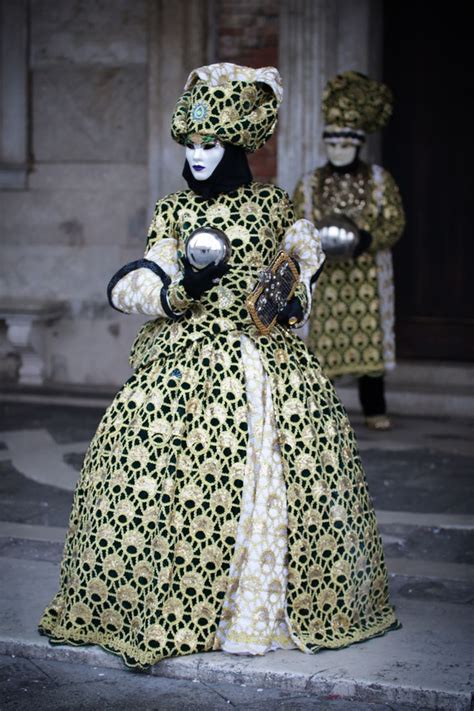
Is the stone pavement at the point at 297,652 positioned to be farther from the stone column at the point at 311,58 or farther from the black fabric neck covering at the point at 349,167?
Result: the stone column at the point at 311,58

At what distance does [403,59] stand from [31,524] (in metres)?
4.58

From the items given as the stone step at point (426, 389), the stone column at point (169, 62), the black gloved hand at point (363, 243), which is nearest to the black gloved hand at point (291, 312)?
the black gloved hand at point (363, 243)

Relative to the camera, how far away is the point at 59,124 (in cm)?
988

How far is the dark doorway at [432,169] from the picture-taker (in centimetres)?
939

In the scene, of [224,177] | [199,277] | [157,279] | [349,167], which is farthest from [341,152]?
[199,277]

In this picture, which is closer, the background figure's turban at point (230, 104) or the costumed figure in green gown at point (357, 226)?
the background figure's turban at point (230, 104)

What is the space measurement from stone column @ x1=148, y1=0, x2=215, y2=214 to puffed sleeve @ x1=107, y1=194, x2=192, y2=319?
4.78m

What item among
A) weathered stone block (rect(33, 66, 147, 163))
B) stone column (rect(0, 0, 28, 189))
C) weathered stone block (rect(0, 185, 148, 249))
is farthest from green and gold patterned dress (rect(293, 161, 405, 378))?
stone column (rect(0, 0, 28, 189))

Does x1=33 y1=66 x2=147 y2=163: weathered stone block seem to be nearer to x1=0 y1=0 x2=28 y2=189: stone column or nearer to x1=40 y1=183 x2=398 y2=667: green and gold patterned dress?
x1=0 y1=0 x2=28 y2=189: stone column

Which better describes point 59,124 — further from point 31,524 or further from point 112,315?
point 31,524

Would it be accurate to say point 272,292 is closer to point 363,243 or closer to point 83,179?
point 363,243

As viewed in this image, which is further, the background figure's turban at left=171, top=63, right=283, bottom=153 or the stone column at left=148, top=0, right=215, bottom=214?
the stone column at left=148, top=0, right=215, bottom=214

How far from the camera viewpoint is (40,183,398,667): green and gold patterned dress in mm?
4414

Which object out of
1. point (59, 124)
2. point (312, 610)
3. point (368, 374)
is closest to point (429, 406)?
point (368, 374)
